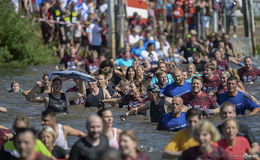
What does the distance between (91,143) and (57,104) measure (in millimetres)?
6639

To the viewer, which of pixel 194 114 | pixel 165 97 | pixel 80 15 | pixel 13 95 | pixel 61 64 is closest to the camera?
pixel 194 114

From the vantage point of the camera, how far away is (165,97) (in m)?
15.8

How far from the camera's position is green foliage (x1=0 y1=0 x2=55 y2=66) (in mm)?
26016

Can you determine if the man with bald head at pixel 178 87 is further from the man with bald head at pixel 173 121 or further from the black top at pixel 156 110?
the man with bald head at pixel 173 121

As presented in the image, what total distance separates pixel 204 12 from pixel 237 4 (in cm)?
119

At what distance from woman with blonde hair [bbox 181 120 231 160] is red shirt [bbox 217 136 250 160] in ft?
0.72

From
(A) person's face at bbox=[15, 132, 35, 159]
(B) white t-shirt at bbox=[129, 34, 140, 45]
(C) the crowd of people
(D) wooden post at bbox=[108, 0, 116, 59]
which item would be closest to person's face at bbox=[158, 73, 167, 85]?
(C) the crowd of people

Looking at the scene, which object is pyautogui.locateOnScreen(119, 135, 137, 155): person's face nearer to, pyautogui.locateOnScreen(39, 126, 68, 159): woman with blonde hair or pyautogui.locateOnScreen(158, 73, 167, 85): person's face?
pyautogui.locateOnScreen(39, 126, 68, 159): woman with blonde hair

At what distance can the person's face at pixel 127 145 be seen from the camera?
892cm

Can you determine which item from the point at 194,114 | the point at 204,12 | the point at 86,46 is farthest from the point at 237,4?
the point at 194,114

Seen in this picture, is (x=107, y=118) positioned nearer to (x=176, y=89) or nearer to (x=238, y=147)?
(x=238, y=147)

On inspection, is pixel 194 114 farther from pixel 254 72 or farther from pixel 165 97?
pixel 254 72

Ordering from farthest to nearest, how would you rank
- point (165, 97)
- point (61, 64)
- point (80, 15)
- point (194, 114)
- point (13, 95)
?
point (80, 15), point (61, 64), point (13, 95), point (165, 97), point (194, 114)

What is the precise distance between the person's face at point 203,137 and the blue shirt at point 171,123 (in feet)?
15.3
